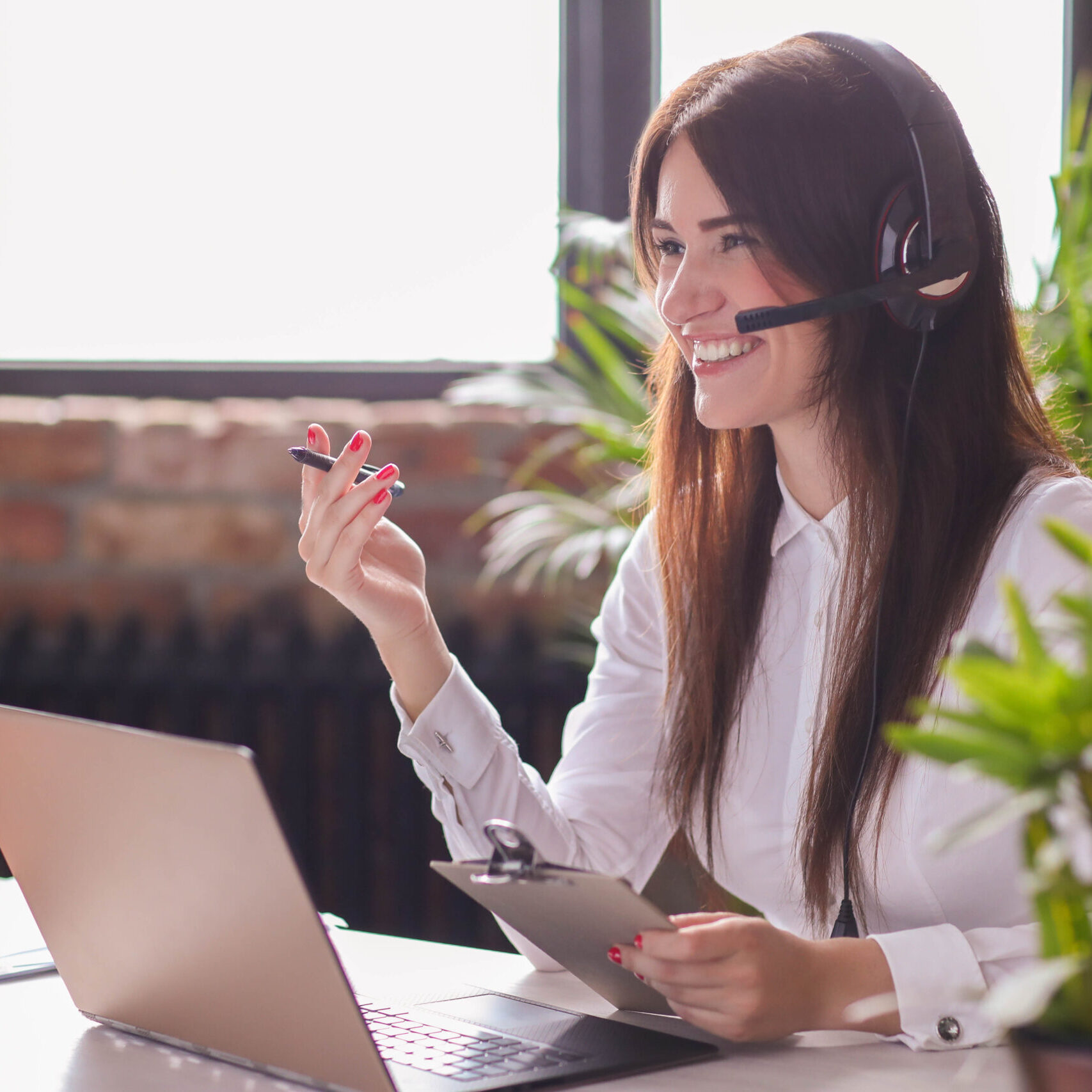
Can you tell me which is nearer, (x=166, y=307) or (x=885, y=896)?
(x=885, y=896)

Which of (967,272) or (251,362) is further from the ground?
(967,272)

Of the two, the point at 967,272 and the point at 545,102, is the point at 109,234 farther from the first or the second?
the point at 967,272

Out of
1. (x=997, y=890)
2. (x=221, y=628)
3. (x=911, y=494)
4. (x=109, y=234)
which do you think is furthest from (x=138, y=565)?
(x=997, y=890)

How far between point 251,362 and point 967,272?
1406mm

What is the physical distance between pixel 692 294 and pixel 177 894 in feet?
2.20

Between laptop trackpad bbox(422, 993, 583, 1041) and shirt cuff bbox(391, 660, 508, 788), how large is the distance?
29 cm

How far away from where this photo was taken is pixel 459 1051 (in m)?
0.71

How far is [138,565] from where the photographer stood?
2.02 m

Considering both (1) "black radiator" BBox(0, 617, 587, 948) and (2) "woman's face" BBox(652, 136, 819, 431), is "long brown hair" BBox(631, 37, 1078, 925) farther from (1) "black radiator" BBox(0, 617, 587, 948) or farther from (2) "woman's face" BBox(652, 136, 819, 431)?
(1) "black radiator" BBox(0, 617, 587, 948)

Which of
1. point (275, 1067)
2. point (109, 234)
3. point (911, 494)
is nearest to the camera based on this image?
point (275, 1067)

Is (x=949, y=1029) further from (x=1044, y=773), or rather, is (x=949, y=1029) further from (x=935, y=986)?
(x=1044, y=773)

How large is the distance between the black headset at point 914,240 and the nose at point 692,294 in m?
0.07

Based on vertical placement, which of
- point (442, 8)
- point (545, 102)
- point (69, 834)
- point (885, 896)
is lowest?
point (885, 896)

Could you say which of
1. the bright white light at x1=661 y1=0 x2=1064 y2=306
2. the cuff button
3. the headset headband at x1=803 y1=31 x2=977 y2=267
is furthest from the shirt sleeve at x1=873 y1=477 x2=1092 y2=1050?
the bright white light at x1=661 y1=0 x2=1064 y2=306
